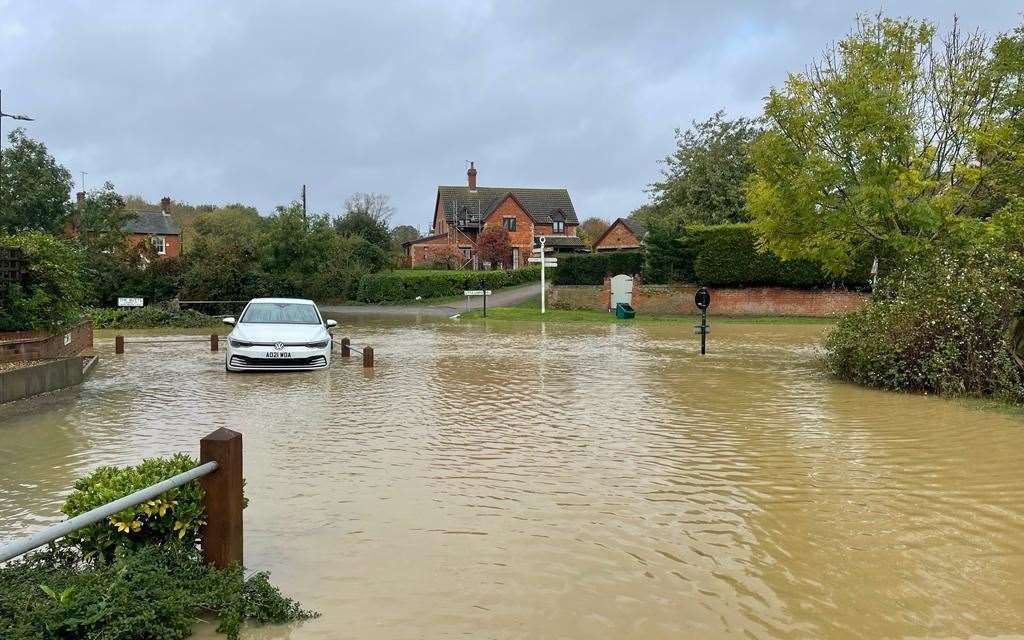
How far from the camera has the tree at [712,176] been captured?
4225cm

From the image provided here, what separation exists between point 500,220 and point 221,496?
2472 inches

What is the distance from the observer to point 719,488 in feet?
20.9

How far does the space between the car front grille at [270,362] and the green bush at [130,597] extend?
9916 mm

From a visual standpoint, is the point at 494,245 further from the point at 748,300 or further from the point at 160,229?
the point at 160,229

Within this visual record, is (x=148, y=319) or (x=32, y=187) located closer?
(x=148, y=319)

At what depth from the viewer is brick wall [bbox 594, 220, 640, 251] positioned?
60.4 m

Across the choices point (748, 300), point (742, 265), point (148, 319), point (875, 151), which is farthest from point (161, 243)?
point (875, 151)

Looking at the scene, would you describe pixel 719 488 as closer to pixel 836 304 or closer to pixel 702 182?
pixel 836 304

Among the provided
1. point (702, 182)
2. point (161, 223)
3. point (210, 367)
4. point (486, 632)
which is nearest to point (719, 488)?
point (486, 632)

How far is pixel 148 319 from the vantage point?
3262 cm

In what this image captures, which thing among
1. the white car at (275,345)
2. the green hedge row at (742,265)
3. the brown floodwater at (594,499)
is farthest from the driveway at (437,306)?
the brown floodwater at (594,499)

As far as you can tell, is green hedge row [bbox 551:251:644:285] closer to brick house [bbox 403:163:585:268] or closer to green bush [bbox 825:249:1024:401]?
brick house [bbox 403:163:585:268]

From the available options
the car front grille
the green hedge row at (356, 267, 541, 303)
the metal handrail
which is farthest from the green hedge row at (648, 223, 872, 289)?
the metal handrail

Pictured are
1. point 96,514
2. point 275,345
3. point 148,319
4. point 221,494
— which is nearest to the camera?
point 96,514
